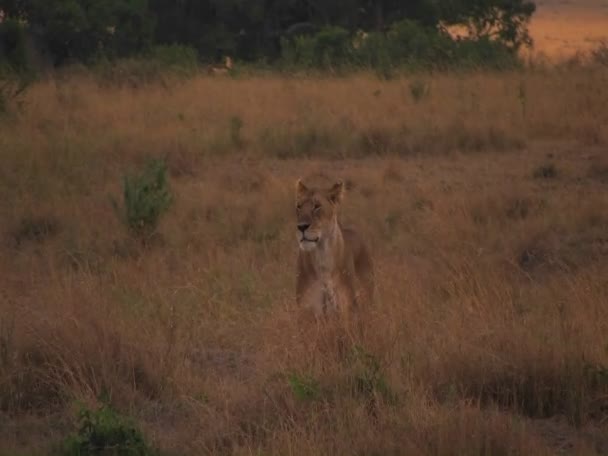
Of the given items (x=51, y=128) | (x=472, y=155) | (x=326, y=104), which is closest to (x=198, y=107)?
(x=326, y=104)

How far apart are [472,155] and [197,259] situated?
588cm

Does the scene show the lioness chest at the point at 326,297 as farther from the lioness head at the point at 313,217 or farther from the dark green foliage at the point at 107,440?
the dark green foliage at the point at 107,440

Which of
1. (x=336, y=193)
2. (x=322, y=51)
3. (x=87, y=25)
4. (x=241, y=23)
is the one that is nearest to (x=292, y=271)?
(x=336, y=193)

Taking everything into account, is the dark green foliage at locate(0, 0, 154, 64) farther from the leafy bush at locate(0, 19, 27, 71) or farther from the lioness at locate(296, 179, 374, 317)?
the lioness at locate(296, 179, 374, 317)

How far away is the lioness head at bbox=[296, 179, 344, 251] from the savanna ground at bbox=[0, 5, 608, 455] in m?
0.50

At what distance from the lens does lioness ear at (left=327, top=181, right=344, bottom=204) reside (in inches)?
298

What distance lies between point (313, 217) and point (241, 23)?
1054 inches

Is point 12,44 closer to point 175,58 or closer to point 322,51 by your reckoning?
point 175,58

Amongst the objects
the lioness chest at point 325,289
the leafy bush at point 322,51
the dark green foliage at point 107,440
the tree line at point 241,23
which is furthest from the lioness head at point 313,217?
the tree line at point 241,23

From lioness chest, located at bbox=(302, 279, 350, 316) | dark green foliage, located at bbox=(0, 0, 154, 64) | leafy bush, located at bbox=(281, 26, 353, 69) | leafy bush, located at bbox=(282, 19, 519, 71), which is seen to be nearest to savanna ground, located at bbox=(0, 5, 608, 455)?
lioness chest, located at bbox=(302, 279, 350, 316)

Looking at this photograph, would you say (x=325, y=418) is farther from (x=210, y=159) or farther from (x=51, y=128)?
(x=51, y=128)

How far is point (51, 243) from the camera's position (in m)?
11.4

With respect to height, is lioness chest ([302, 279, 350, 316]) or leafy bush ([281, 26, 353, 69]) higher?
lioness chest ([302, 279, 350, 316])

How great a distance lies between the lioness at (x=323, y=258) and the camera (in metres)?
7.36
